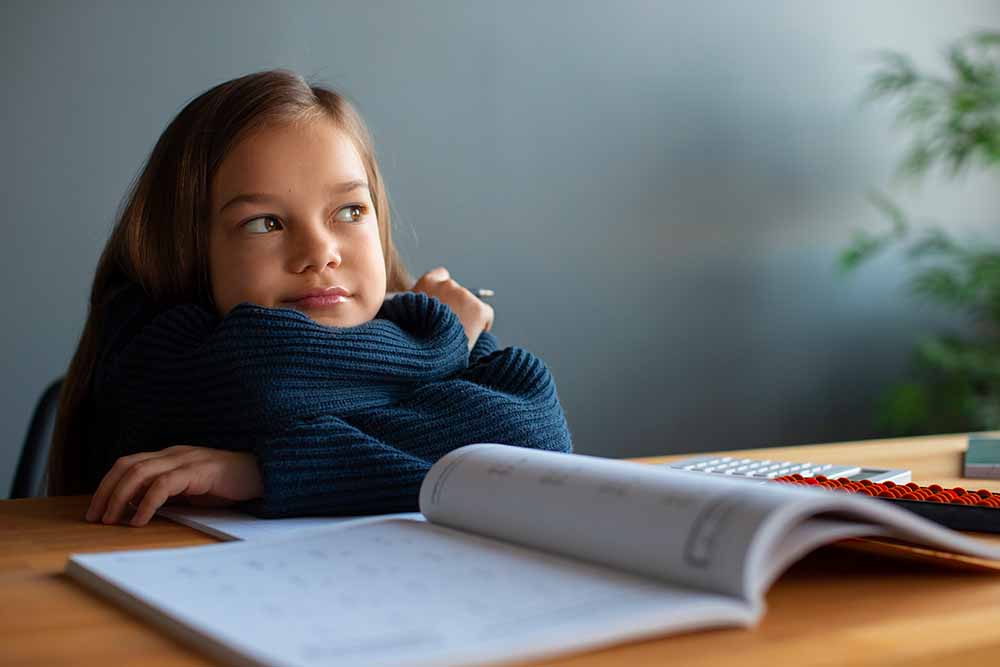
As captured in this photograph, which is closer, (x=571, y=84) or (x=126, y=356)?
(x=126, y=356)

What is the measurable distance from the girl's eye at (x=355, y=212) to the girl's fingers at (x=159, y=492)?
291 millimetres

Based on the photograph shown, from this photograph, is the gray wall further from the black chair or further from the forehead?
the forehead

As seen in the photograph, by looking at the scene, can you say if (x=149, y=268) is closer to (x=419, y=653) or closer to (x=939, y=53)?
(x=419, y=653)

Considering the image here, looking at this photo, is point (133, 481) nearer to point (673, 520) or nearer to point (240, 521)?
point (240, 521)

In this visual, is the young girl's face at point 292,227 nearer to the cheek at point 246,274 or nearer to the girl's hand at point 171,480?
the cheek at point 246,274

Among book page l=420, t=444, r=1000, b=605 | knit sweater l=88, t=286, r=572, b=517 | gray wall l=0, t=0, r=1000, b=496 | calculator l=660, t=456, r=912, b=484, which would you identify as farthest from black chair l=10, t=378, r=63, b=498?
book page l=420, t=444, r=1000, b=605

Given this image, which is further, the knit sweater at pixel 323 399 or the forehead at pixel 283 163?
the forehead at pixel 283 163

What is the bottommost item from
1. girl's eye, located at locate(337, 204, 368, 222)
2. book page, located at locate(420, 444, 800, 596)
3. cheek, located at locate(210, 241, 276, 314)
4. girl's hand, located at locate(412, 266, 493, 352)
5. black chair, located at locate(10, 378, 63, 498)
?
black chair, located at locate(10, 378, 63, 498)

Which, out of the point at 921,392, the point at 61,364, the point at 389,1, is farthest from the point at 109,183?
the point at 921,392

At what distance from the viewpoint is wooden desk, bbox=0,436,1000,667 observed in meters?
0.39

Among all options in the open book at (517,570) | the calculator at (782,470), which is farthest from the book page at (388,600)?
the calculator at (782,470)

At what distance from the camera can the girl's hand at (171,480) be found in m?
0.71

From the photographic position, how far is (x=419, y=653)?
36 cm

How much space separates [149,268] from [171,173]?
0.09 meters
